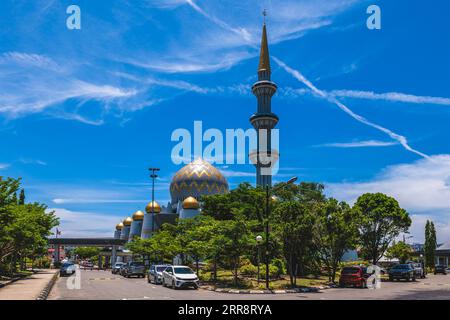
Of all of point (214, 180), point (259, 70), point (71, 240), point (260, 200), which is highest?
point (259, 70)

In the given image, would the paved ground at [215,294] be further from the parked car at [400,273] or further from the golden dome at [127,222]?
the golden dome at [127,222]

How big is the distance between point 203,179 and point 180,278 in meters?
57.2

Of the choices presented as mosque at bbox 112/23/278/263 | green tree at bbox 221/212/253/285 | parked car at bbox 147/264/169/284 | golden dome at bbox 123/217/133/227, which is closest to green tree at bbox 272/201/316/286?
green tree at bbox 221/212/253/285

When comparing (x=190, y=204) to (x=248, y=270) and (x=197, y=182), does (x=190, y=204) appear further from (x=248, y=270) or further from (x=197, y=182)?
(x=248, y=270)

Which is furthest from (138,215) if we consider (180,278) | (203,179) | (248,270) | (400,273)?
(180,278)

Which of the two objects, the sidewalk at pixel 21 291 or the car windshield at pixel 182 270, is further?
the car windshield at pixel 182 270

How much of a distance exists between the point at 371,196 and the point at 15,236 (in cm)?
3817

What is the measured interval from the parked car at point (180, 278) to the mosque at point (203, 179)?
43.6m

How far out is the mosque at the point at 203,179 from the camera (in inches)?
3076

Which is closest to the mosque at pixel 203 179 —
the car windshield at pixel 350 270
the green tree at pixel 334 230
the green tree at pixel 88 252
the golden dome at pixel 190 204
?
the golden dome at pixel 190 204

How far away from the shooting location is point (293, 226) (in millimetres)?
30906
